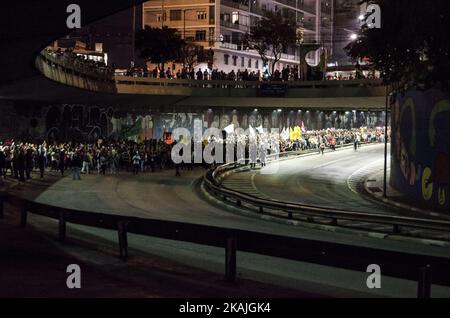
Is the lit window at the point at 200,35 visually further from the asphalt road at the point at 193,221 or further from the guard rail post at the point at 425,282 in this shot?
the guard rail post at the point at 425,282

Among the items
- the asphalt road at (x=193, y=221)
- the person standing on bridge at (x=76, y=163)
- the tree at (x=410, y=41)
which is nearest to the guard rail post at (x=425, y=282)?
the asphalt road at (x=193, y=221)

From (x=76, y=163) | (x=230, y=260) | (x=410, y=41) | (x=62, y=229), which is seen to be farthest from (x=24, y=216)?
(x=76, y=163)

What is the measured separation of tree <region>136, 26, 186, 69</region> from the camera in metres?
76.1

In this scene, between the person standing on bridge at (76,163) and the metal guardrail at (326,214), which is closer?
the metal guardrail at (326,214)

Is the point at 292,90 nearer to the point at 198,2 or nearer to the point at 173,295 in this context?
the point at 198,2

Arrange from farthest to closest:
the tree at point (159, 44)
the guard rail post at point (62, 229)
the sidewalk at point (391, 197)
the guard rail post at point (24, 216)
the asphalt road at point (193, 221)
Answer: the tree at point (159, 44)
the sidewalk at point (391, 197)
the guard rail post at point (24, 216)
the guard rail post at point (62, 229)
the asphalt road at point (193, 221)

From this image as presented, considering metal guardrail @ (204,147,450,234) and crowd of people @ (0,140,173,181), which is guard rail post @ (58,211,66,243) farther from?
crowd of people @ (0,140,173,181)

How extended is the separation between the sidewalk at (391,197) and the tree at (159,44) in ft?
131

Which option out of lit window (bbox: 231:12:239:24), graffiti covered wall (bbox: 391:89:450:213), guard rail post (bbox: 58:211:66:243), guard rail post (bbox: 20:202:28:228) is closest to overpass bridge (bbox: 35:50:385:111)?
graffiti covered wall (bbox: 391:89:450:213)

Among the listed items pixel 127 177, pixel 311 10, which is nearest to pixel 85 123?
pixel 127 177

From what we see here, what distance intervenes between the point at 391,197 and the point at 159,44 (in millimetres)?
49989

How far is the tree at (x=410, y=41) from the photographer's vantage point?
21.9m

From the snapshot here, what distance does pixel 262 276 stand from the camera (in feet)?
39.6
